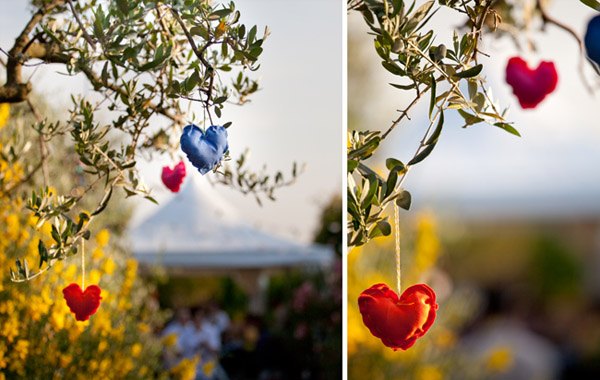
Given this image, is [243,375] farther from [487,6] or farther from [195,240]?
[487,6]

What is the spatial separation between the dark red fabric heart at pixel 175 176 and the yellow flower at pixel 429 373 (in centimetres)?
207

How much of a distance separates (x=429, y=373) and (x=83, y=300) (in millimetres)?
2334

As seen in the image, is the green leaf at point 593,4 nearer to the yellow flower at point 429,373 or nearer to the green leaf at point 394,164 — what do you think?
the green leaf at point 394,164

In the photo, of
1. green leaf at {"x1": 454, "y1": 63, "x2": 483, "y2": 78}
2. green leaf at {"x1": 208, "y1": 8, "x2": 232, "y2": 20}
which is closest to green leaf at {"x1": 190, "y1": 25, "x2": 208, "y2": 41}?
green leaf at {"x1": 208, "y1": 8, "x2": 232, "y2": 20}

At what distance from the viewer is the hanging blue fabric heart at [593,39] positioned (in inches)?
33.3

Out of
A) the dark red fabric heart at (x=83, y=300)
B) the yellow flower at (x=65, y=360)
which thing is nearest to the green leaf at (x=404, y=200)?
the dark red fabric heart at (x=83, y=300)

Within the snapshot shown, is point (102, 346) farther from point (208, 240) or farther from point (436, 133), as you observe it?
point (208, 240)

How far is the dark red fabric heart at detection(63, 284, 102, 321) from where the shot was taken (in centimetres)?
139

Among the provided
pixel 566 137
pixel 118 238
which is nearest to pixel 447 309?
pixel 118 238

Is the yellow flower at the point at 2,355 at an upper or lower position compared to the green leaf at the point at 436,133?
lower

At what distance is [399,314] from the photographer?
3.44ft

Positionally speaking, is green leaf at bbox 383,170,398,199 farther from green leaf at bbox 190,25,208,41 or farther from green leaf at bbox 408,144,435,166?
green leaf at bbox 190,25,208,41

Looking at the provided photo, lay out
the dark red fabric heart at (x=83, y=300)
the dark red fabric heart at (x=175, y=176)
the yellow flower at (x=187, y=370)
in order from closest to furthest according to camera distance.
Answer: the dark red fabric heart at (x=83, y=300) → the dark red fabric heart at (x=175, y=176) → the yellow flower at (x=187, y=370)

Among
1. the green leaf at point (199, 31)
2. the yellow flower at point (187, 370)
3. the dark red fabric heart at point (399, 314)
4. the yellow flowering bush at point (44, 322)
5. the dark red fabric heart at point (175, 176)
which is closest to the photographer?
the dark red fabric heart at point (399, 314)
